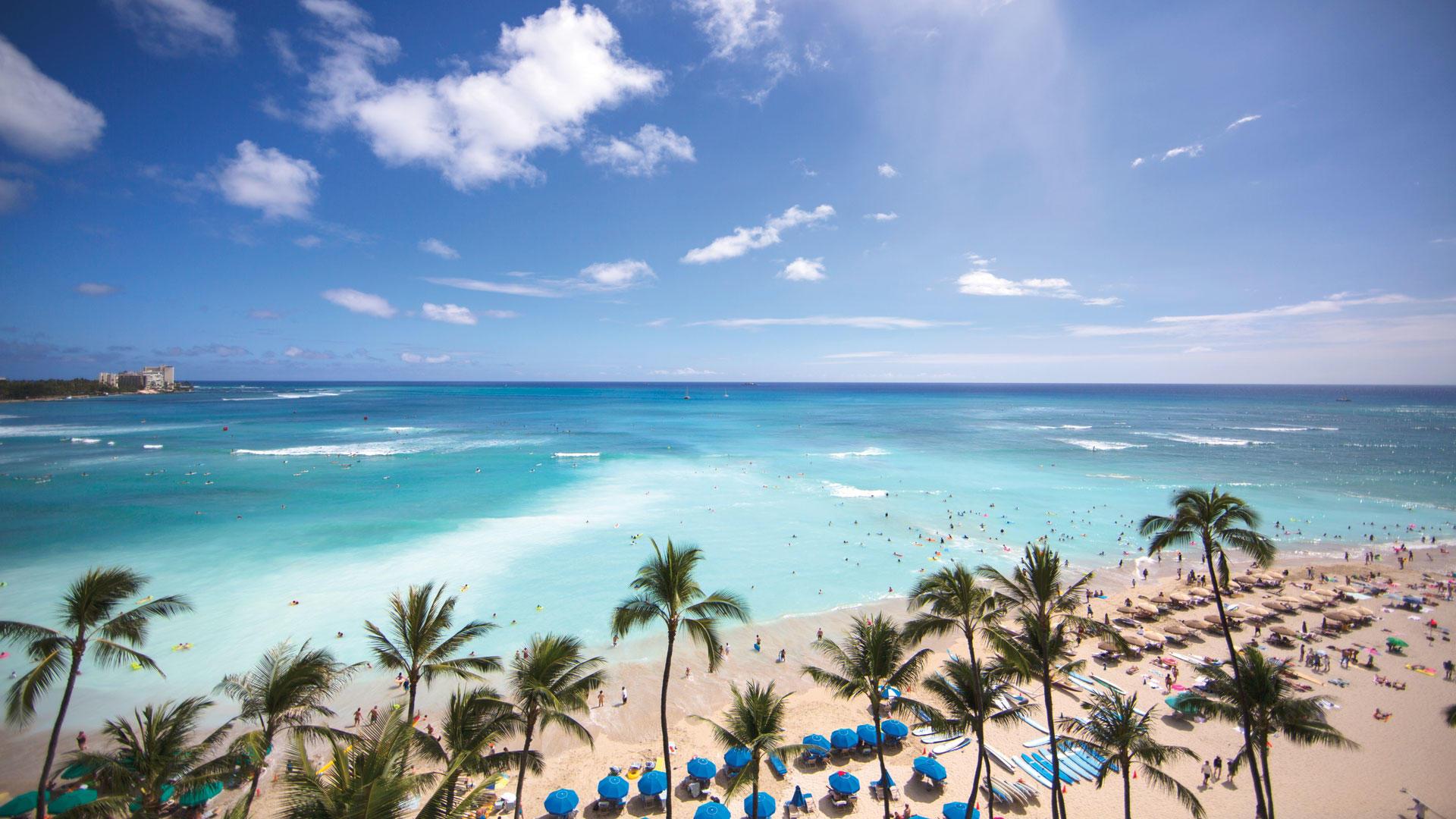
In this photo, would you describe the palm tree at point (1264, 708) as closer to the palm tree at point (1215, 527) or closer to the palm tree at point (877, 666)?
the palm tree at point (1215, 527)

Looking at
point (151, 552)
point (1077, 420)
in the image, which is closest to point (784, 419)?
point (1077, 420)

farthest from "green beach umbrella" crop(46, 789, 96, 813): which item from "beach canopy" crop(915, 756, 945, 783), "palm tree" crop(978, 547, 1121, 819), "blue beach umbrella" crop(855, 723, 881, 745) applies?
"palm tree" crop(978, 547, 1121, 819)

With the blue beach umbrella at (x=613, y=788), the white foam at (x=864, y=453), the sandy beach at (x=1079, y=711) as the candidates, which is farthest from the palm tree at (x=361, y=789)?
the white foam at (x=864, y=453)

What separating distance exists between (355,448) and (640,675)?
7746 cm

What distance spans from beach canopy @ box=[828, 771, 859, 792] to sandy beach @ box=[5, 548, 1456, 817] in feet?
2.40

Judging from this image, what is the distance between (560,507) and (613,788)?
37.0 metres

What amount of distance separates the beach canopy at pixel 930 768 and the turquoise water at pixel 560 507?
1374 centimetres

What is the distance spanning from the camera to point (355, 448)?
82.6 meters

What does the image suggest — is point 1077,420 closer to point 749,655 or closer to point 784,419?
point 784,419

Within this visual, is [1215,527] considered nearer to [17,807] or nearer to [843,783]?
[843,783]

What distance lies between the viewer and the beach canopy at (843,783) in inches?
705

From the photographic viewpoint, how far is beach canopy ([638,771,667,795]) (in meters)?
17.7

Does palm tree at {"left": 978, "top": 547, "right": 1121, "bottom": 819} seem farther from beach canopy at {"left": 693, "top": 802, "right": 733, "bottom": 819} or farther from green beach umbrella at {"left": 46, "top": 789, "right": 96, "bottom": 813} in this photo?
green beach umbrella at {"left": 46, "top": 789, "right": 96, "bottom": 813}

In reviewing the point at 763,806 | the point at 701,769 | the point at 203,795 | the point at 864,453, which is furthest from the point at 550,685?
the point at 864,453
